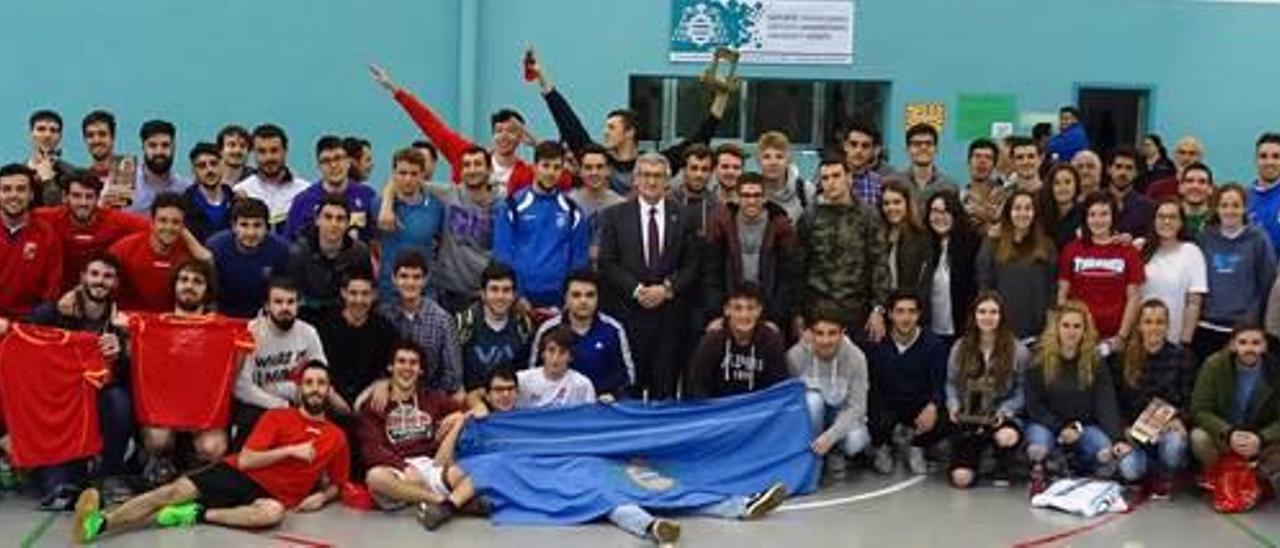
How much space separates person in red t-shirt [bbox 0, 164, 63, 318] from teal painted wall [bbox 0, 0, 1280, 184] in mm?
6468

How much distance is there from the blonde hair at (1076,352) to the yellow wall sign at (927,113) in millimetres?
7073

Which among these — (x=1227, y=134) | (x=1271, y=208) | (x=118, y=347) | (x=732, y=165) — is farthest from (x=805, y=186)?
(x=1227, y=134)

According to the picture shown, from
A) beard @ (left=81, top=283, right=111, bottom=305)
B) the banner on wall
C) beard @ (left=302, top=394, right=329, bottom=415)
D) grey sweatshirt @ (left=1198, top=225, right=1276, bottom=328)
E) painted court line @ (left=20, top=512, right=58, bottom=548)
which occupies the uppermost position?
the banner on wall

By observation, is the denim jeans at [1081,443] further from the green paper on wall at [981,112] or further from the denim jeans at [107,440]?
the green paper on wall at [981,112]

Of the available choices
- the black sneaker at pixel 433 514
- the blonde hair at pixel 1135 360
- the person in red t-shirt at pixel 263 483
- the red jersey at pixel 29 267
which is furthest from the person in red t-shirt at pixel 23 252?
the blonde hair at pixel 1135 360

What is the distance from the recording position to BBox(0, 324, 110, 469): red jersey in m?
6.55

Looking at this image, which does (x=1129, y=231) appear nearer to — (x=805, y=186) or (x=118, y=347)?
(x=805, y=186)

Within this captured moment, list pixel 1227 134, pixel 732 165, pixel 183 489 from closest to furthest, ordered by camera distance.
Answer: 1. pixel 183 489
2. pixel 732 165
3. pixel 1227 134

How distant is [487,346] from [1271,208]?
182 inches

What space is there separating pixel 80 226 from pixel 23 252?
360 millimetres

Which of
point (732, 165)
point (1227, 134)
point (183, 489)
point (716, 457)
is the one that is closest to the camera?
point (183, 489)

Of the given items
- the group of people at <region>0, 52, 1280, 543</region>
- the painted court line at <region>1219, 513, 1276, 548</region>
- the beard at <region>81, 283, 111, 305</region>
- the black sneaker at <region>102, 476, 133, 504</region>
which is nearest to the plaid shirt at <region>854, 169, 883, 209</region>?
the group of people at <region>0, 52, 1280, 543</region>

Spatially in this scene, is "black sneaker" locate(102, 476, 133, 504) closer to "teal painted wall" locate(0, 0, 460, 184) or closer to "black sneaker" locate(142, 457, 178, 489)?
"black sneaker" locate(142, 457, 178, 489)

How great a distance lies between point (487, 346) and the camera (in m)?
7.29
